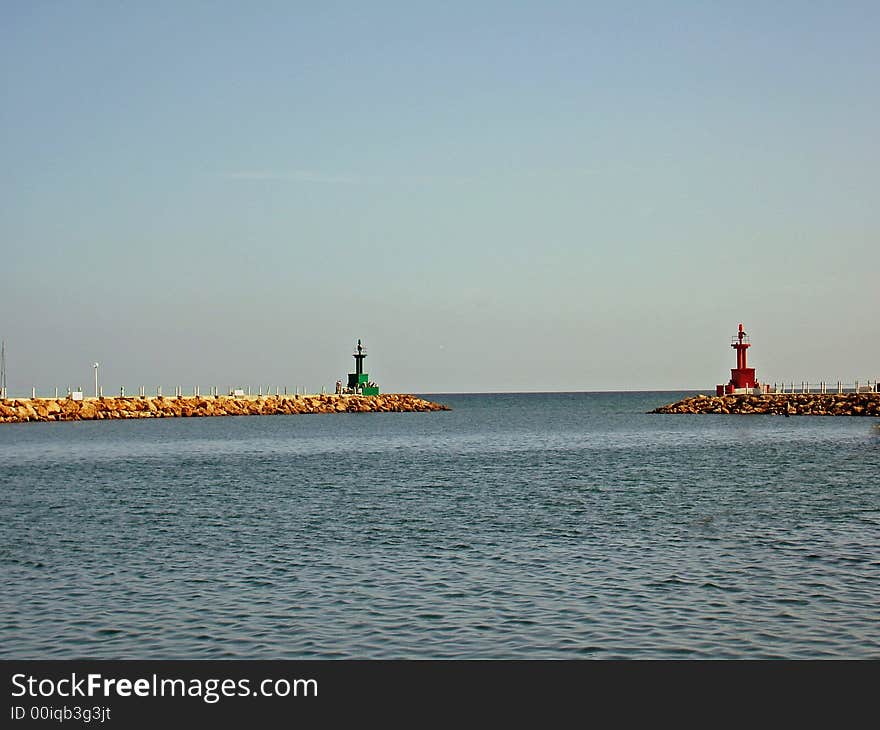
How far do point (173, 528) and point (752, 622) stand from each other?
15.7 meters

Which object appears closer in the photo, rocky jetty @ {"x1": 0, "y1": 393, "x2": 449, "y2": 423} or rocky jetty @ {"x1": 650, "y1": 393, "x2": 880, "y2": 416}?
rocky jetty @ {"x1": 650, "y1": 393, "x2": 880, "y2": 416}

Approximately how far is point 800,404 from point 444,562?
314 feet

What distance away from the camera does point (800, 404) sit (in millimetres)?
109750

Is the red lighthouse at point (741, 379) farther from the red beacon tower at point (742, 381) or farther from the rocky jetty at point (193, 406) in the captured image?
the rocky jetty at point (193, 406)

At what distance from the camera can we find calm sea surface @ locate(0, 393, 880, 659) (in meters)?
15.1

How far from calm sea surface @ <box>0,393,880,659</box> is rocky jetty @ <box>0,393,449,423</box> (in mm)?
69107

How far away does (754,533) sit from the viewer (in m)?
24.9

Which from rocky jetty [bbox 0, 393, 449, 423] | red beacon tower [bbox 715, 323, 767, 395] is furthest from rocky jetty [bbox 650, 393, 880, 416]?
rocky jetty [bbox 0, 393, 449, 423]

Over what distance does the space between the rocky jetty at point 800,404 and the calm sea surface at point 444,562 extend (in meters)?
60.5

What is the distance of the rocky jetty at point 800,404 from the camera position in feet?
344
